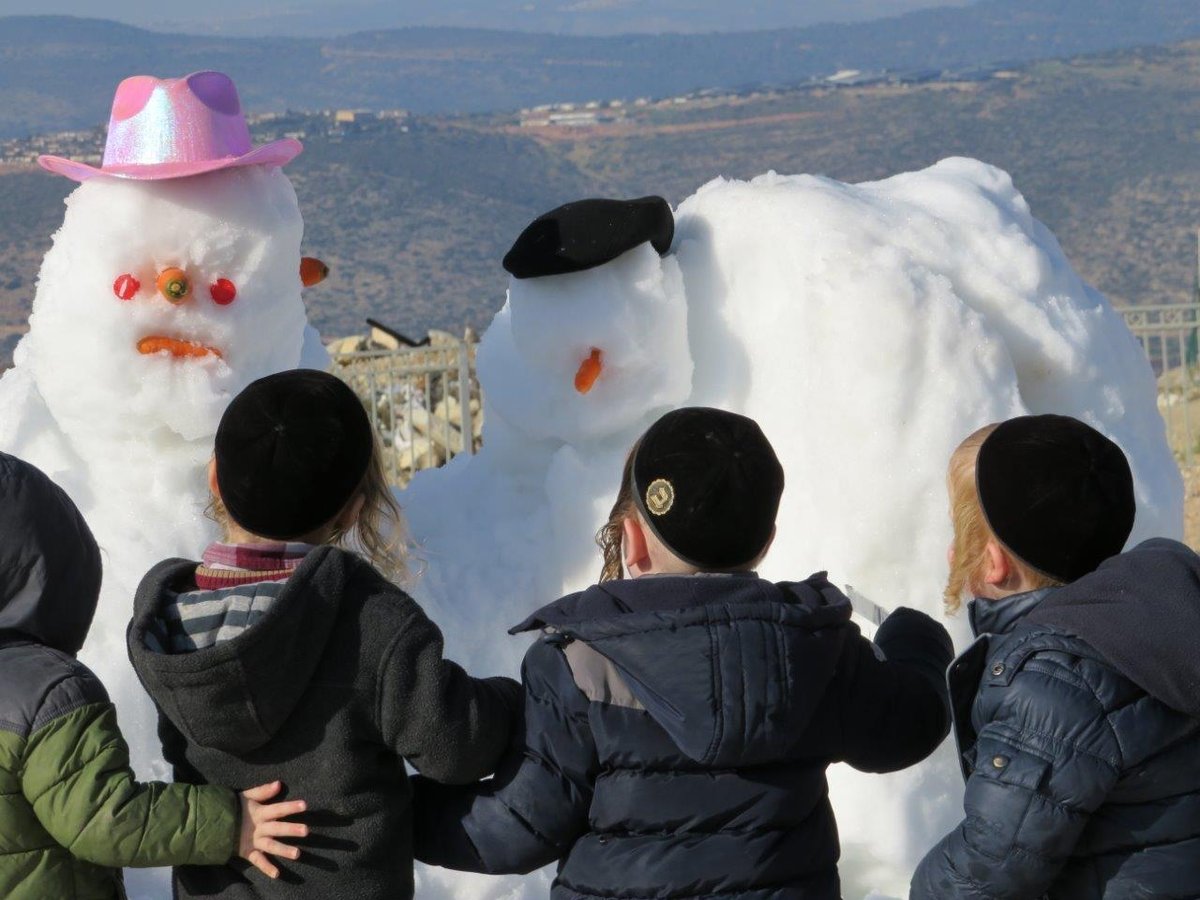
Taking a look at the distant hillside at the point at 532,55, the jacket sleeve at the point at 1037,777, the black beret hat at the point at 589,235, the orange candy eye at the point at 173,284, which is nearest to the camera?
the jacket sleeve at the point at 1037,777

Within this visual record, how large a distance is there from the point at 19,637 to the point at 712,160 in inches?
2075

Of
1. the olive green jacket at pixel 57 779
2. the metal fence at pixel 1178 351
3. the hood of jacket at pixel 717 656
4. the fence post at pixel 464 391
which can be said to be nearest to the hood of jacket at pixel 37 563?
the olive green jacket at pixel 57 779

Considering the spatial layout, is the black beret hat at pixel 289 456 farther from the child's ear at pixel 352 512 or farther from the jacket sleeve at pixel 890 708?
the jacket sleeve at pixel 890 708

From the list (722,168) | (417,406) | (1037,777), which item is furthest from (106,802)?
(722,168)

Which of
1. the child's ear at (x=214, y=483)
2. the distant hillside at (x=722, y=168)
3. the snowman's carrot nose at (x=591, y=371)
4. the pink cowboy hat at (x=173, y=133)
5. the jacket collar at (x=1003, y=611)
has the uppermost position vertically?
the pink cowboy hat at (x=173, y=133)

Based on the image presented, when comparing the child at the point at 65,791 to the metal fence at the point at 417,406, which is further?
the metal fence at the point at 417,406

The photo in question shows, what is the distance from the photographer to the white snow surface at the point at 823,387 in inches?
138

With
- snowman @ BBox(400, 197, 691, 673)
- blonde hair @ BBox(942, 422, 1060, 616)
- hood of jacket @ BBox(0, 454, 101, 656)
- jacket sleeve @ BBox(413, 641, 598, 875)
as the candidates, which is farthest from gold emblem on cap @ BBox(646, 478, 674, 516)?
snowman @ BBox(400, 197, 691, 673)

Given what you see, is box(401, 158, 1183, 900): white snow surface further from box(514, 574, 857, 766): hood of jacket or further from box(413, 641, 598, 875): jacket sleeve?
box(514, 574, 857, 766): hood of jacket

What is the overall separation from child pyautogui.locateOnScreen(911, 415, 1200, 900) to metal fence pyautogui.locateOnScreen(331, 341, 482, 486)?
600cm

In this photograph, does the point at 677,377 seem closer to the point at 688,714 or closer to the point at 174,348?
the point at 174,348

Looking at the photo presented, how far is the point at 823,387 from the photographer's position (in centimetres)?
358

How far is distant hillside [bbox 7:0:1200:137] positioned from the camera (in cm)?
9231

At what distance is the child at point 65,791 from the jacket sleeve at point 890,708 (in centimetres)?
73
